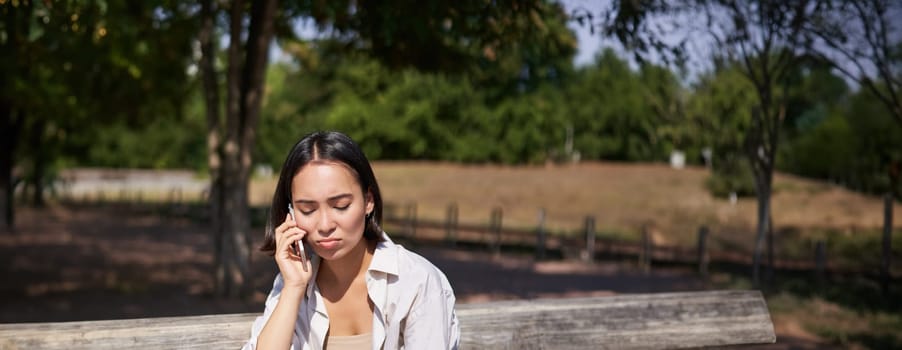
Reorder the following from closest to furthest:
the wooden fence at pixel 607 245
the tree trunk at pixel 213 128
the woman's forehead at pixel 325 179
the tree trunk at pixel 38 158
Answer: the woman's forehead at pixel 325 179 → the tree trunk at pixel 213 128 → the wooden fence at pixel 607 245 → the tree trunk at pixel 38 158

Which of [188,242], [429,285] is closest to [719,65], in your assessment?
[429,285]

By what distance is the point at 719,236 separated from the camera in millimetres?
21047

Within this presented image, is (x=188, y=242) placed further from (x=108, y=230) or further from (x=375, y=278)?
(x=375, y=278)

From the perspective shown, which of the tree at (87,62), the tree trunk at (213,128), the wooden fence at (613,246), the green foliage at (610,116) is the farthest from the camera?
the green foliage at (610,116)

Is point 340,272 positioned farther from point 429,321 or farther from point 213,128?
point 213,128

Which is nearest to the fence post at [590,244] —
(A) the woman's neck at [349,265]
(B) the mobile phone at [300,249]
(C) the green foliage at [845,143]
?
(C) the green foliage at [845,143]

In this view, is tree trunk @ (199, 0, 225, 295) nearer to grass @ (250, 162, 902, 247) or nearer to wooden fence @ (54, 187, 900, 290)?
wooden fence @ (54, 187, 900, 290)

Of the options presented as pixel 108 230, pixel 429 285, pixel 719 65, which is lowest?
pixel 108 230

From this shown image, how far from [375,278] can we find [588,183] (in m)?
28.4

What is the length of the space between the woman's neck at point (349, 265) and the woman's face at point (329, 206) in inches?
3.8

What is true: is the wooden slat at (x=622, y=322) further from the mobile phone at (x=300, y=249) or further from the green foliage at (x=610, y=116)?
the green foliage at (x=610, y=116)

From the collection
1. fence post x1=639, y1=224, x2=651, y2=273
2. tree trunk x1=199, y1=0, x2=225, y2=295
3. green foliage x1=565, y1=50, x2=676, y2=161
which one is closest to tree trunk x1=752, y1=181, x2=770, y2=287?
fence post x1=639, y1=224, x2=651, y2=273

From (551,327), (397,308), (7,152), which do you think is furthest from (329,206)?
(7,152)

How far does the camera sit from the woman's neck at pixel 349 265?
2.50m
